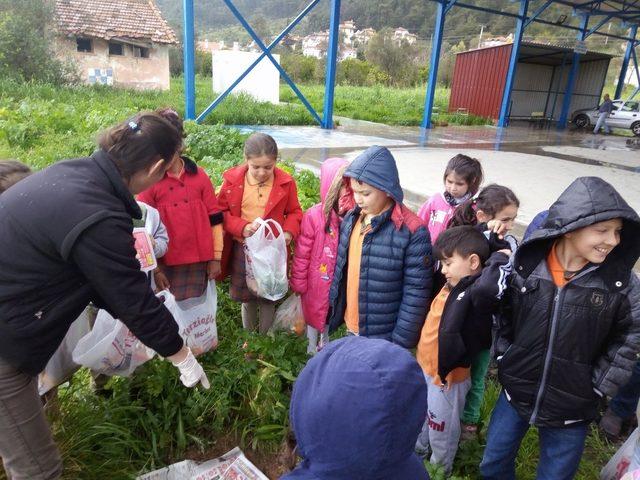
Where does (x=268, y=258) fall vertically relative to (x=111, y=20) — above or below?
below

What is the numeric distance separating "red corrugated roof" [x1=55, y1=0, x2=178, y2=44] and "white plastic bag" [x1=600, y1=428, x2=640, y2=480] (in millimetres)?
23936

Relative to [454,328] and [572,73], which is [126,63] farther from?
[454,328]

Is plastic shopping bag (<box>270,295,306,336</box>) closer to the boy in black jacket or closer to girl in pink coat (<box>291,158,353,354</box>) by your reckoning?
girl in pink coat (<box>291,158,353,354</box>)

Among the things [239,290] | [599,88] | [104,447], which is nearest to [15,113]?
[239,290]

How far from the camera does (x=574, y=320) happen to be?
1711 millimetres

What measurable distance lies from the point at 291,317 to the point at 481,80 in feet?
64.5

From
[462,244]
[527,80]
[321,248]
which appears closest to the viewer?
[462,244]

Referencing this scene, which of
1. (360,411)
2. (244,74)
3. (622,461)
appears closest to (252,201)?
(360,411)

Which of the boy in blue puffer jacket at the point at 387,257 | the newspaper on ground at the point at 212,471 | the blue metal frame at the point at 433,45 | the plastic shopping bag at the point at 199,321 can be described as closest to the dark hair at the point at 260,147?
the boy in blue puffer jacket at the point at 387,257

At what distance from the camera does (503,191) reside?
2.51 metres

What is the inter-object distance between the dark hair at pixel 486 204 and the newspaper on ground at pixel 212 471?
167 centimetres

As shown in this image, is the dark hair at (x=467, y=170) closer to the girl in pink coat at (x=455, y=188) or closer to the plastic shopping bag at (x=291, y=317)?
the girl in pink coat at (x=455, y=188)

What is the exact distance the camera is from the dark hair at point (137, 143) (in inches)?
60.8

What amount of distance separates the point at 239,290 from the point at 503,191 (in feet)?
5.60
